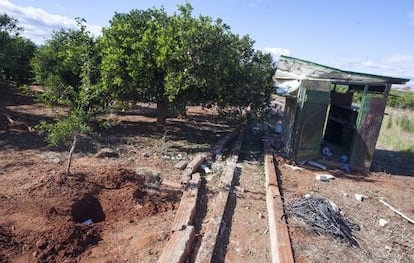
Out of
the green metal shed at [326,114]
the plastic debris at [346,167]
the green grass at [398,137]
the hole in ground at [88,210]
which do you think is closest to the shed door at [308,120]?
the green metal shed at [326,114]

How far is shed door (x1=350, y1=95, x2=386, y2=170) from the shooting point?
8812 millimetres

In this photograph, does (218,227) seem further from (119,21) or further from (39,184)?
(119,21)

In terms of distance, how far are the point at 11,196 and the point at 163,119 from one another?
6194 millimetres

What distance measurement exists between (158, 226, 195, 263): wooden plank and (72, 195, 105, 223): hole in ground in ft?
5.09

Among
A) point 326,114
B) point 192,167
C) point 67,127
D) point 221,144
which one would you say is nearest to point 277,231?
point 192,167

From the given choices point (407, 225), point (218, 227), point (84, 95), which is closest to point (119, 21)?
point (84, 95)

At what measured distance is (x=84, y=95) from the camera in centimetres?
638

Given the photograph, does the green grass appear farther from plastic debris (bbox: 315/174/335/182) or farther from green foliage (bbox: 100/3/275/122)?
green foliage (bbox: 100/3/275/122)

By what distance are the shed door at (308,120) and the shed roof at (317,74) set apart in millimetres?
868

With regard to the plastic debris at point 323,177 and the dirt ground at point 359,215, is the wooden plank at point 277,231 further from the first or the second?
the plastic debris at point 323,177

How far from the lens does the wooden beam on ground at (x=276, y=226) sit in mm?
4199

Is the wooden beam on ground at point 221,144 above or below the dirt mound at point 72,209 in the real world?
above

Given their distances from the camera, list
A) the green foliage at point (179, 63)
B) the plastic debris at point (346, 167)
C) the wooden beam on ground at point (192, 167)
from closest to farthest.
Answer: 1. the wooden beam on ground at point (192, 167)
2. the green foliage at point (179, 63)
3. the plastic debris at point (346, 167)

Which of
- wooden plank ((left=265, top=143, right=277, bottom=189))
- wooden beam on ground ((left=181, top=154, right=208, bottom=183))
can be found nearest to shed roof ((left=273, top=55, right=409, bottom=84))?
wooden plank ((left=265, top=143, right=277, bottom=189))
